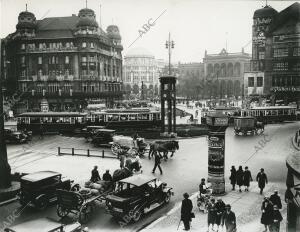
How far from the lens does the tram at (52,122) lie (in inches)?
1658

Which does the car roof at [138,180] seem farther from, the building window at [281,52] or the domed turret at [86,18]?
the building window at [281,52]

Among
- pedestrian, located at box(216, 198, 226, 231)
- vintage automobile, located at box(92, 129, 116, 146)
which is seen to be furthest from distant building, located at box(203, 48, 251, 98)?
pedestrian, located at box(216, 198, 226, 231)

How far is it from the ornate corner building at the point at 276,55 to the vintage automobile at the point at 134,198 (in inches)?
2176

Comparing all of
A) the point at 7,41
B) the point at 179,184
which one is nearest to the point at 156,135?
the point at 179,184

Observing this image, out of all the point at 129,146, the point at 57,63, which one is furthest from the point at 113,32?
the point at 129,146

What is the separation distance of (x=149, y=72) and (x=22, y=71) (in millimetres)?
93512

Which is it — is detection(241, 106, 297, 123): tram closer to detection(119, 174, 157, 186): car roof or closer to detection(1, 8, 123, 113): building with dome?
detection(119, 174, 157, 186): car roof

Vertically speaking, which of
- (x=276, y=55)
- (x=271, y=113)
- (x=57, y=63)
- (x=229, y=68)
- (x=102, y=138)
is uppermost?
(x=229, y=68)

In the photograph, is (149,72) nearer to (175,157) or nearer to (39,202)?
(175,157)

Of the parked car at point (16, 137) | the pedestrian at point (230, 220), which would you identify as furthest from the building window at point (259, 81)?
the pedestrian at point (230, 220)

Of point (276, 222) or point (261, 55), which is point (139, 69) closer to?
point (261, 55)

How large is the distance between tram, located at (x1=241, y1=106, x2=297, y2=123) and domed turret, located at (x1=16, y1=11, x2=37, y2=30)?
155 feet

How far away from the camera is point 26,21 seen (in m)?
69.7

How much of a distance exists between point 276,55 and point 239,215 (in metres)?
59.2
